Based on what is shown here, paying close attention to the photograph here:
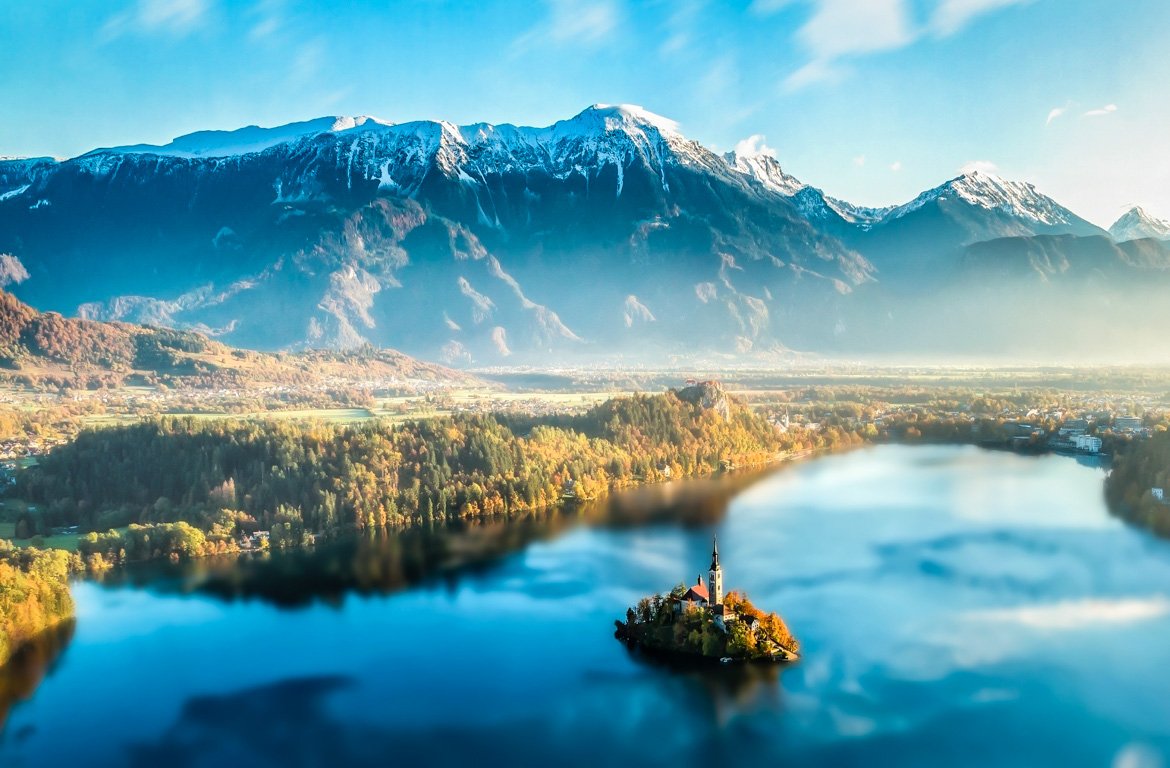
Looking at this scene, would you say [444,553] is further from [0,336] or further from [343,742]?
[0,336]

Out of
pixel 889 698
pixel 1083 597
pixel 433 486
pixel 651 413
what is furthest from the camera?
pixel 651 413

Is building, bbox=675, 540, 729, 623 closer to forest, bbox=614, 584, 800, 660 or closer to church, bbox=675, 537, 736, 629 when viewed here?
church, bbox=675, 537, 736, 629

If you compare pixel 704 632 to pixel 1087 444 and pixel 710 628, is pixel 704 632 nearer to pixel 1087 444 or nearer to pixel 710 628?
pixel 710 628

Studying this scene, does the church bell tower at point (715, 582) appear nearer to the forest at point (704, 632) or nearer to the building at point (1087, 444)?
the forest at point (704, 632)

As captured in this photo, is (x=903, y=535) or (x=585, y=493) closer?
(x=903, y=535)

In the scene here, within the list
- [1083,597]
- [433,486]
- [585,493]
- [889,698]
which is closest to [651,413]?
[585,493]

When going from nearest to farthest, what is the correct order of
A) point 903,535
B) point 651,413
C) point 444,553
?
point 444,553 < point 903,535 < point 651,413

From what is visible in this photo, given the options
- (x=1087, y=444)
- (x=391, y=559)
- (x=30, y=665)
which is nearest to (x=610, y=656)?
(x=391, y=559)

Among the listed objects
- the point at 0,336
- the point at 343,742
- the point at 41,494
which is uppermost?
the point at 0,336

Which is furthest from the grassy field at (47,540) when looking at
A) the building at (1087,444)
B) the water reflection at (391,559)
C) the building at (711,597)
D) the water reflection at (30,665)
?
the building at (1087,444)
